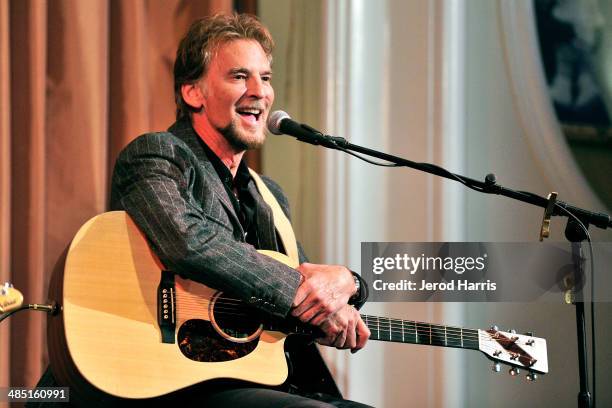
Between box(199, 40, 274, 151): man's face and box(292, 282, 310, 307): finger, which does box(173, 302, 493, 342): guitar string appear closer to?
box(292, 282, 310, 307): finger

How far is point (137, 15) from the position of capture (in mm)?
2578

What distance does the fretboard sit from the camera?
2217 millimetres

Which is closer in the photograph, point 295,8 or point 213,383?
point 213,383

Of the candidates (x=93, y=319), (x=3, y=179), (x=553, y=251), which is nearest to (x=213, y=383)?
(x=93, y=319)

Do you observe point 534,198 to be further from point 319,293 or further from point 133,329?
point 133,329

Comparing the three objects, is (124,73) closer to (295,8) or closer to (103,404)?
(295,8)

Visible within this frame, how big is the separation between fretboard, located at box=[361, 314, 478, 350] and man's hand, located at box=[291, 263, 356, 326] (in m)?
0.11

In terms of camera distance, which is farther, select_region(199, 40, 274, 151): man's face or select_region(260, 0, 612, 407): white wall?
select_region(260, 0, 612, 407): white wall

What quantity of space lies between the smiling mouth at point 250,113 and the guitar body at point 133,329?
1.75 feet

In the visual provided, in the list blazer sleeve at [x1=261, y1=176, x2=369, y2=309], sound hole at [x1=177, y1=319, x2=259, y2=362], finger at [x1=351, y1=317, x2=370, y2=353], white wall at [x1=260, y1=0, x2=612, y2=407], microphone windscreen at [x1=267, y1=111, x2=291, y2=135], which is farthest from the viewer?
white wall at [x1=260, y1=0, x2=612, y2=407]

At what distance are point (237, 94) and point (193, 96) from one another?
0.13 m

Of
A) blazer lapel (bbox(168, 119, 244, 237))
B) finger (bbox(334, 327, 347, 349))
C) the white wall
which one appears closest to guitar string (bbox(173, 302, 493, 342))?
finger (bbox(334, 327, 347, 349))

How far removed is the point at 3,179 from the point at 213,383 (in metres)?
0.82

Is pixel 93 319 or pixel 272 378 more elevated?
pixel 93 319
